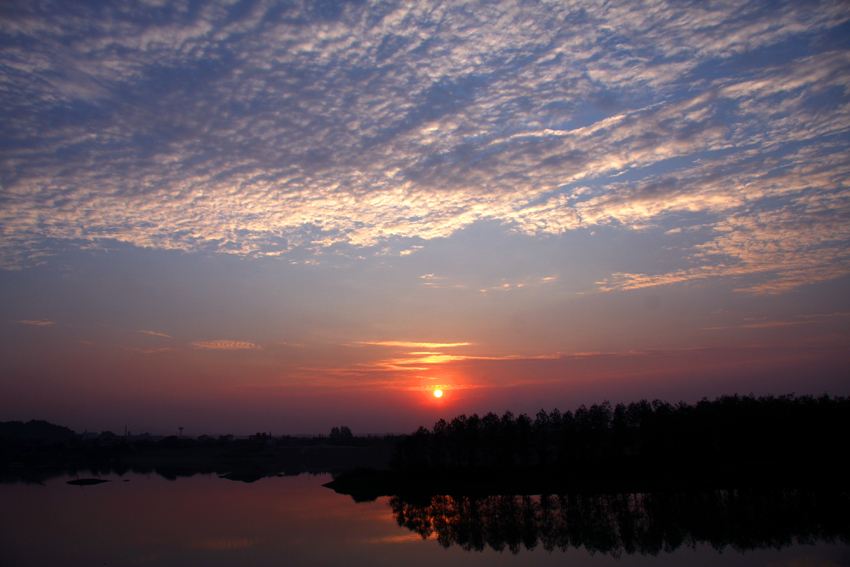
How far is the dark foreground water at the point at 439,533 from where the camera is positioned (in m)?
26.0

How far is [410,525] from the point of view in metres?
36.9

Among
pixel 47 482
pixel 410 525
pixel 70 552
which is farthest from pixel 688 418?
pixel 47 482

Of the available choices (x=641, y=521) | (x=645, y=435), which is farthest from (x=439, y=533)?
(x=645, y=435)

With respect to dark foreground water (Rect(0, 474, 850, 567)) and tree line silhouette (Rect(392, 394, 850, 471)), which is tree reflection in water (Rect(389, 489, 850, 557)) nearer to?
dark foreground water (Rect(0, 474, 850, 567))

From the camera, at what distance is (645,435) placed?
199ft

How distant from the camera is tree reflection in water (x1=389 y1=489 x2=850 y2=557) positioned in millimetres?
27609

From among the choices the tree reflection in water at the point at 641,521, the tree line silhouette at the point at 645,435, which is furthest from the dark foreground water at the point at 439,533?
the tree line silhouette at the point at 645,435

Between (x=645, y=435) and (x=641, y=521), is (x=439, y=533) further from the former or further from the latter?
(x=645, y=435)

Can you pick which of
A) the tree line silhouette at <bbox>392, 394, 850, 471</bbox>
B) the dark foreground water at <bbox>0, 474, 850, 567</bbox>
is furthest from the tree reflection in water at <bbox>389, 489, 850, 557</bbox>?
the tree line silhouette at <bbox>392, 394, 850, 471</bbox>

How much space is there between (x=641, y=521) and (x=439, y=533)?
1330 centimetres

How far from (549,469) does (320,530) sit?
3071 centimetres

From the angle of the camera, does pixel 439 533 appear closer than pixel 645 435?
Yes

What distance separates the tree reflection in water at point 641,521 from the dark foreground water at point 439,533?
10 cm

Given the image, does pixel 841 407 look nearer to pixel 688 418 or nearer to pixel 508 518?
pixel 688 418
